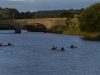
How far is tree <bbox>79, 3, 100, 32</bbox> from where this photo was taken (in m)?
114

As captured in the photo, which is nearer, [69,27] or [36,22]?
[69,27]

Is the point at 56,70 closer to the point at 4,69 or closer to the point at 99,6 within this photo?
the point at 4,69

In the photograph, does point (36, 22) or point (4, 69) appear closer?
point (4, 69)

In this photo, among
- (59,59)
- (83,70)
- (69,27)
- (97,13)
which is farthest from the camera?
(69,27)

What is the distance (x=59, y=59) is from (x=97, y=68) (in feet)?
34.2

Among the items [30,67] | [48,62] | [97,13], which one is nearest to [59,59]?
[48,62]

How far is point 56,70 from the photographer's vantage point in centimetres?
5016

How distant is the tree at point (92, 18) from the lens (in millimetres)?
113906

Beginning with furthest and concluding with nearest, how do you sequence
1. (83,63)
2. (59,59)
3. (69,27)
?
(69,27)
(59,59)
(83,63)

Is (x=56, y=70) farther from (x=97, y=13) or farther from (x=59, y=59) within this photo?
(x=97, y=13)

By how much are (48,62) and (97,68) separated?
25.0 feet

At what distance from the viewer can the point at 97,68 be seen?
51.2m

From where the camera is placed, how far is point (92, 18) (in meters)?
114

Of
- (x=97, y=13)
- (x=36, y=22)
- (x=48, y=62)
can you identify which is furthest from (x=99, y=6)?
(x=48, y=62)
